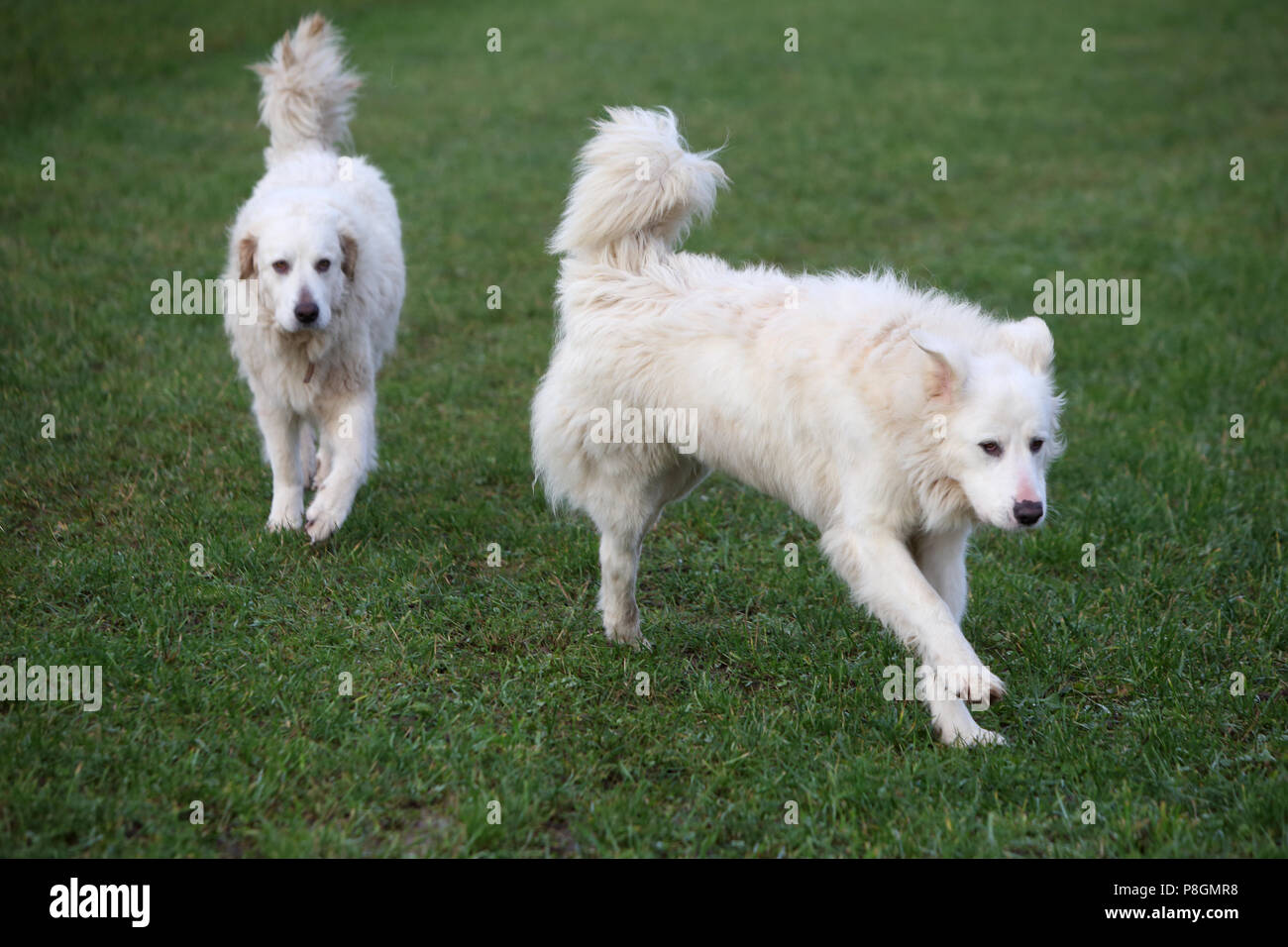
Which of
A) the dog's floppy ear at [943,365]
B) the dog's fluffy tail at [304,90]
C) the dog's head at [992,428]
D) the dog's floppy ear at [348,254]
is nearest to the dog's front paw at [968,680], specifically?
the dog's head at [992,428]

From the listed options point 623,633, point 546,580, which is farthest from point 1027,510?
point 546,580

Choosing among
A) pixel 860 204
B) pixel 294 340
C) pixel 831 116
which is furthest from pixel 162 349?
pixel 831 116

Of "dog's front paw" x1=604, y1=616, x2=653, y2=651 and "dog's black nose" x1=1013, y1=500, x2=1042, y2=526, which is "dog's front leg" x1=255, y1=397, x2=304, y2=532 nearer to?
"dog's front paw" x1=604, y1=616, x2=653, y2=651

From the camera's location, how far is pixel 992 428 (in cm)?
416

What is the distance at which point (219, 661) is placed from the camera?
4.80 metres

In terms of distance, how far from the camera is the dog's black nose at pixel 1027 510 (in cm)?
407

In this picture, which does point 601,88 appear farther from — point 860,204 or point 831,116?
point 860,204

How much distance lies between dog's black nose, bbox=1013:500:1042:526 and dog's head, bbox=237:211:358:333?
3.26m

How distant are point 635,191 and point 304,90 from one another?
3.12 metres

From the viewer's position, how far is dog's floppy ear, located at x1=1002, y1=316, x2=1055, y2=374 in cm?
441

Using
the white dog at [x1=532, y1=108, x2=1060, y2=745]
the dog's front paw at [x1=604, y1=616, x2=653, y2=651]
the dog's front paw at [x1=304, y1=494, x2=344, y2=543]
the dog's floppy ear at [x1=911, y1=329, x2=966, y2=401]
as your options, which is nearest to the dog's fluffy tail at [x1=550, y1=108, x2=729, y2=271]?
the white dog at [x1=532, y1=108, x2=1060, y2=745]

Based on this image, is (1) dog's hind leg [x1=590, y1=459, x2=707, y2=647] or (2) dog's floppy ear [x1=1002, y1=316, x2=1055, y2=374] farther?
(1) dog's hind leg [x1=590, y1=459, x2=707, y2=647]

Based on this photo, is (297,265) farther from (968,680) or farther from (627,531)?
(968,680)

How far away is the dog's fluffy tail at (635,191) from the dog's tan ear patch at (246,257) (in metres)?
1.65
